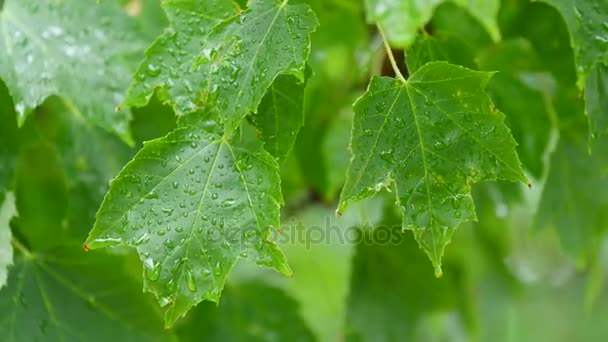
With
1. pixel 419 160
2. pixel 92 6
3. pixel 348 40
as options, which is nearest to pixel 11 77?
pixel 92 6

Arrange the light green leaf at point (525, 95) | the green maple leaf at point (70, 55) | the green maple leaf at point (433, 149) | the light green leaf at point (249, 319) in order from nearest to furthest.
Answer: the green maple leaf at point (433, 149) → the green maple leaf at point (70, 55) → the light green leaf at point (525, 95) → the light green leaf at point (249, 319)

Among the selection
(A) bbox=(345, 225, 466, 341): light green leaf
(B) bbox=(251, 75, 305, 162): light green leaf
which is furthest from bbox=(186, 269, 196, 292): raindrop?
(A) bbox=(345, 225, 466, 341): light green leaf

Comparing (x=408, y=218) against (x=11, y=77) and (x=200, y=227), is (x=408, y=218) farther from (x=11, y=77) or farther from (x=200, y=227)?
(x=11, y=77)

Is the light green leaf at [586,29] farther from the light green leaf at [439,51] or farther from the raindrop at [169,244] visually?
the raindrop at [169,244]

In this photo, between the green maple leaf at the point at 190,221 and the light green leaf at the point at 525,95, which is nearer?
the green maple leaf at the point at 190,221

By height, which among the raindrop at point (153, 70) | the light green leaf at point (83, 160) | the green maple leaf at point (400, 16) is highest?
the raindrop at point (153, 70)

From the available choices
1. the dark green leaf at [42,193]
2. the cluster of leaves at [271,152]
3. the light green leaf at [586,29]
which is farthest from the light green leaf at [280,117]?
the dark green leaf at [42,193]

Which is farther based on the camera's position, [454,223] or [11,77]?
[11,77]
